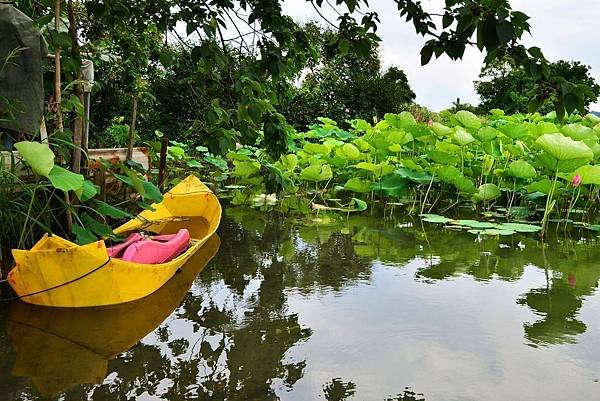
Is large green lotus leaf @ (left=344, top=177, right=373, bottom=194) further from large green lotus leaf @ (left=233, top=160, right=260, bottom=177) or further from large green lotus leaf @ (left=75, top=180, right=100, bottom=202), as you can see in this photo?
large green lotus leaf @ (left=75, top=180, right=100, bottom=202)

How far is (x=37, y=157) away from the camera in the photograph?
220cm

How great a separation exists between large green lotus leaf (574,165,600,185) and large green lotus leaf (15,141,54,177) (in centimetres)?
364

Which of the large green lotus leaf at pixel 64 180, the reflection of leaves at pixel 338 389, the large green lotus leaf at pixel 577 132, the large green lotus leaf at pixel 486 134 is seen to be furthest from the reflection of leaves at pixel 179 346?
the large green lotus leaf at pixel 486 134

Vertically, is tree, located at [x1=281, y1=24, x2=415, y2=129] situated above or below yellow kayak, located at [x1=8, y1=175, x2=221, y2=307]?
above

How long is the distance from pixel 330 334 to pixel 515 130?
3883mm

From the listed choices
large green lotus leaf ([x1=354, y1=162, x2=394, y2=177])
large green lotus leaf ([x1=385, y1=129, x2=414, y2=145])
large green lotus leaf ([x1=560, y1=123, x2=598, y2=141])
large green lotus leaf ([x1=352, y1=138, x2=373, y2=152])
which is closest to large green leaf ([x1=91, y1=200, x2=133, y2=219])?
large green lotus leaf ([x1=354, y1=162, x2=394, y2=177])

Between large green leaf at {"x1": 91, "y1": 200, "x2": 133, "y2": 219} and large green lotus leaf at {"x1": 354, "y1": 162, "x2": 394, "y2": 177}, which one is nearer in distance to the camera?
large green leaf at {"x1": 91, "y1": 200, "x2": 133, "y2": 219}

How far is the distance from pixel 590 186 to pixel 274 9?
3.63m

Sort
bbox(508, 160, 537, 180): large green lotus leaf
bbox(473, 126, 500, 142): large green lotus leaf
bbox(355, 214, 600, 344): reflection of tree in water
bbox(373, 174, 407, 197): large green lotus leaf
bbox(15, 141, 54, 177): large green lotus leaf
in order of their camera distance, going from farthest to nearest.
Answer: bbox(473, 126, 500, 142): large green lotus leaf → bbox(373, 174, 407, 197): large green lotus leaf → bbox(508, 160, 537, 180): large green lotus leaf → bbox(355, 214, 600, 344): reflection of tree in water → bbox(15, 141, 54, 177): large green lotus leaf

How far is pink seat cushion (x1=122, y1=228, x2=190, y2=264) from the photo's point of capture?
294 centimetres

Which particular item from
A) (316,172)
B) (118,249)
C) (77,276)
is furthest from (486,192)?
(77,276)

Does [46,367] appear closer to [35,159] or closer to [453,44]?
[35,159]

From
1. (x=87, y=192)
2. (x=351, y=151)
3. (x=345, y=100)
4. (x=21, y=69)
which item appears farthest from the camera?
(x=345, y=100)

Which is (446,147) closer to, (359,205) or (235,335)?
(359,205)
